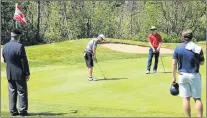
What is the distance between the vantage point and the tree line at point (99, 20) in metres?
64.2

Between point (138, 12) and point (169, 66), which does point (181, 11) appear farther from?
point (169, 66)

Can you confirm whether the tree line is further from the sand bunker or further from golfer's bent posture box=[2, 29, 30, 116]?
golfer's bent posture box=[2, 29, 30, 116]

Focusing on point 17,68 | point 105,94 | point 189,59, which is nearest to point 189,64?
point 189,59

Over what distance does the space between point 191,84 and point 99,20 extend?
215ft

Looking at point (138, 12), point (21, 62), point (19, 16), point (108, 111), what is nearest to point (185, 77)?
point (108, 111)

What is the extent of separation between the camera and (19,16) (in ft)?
71.9

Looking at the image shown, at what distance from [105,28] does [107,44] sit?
122 feet

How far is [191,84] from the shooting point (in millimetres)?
8211

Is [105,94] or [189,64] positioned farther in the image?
[105,94]

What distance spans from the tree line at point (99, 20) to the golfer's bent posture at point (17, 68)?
5097 cm

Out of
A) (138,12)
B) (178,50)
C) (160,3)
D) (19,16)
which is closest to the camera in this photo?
(178,50)

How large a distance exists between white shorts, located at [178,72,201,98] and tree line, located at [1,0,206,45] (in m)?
51.6

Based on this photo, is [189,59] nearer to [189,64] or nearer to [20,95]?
[189,64]

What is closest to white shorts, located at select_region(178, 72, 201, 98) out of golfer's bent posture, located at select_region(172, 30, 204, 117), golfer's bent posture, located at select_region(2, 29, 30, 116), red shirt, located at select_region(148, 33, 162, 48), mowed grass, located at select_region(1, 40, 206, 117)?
golfer's bent posture, located at select_region(172, 30, 204, 117)
